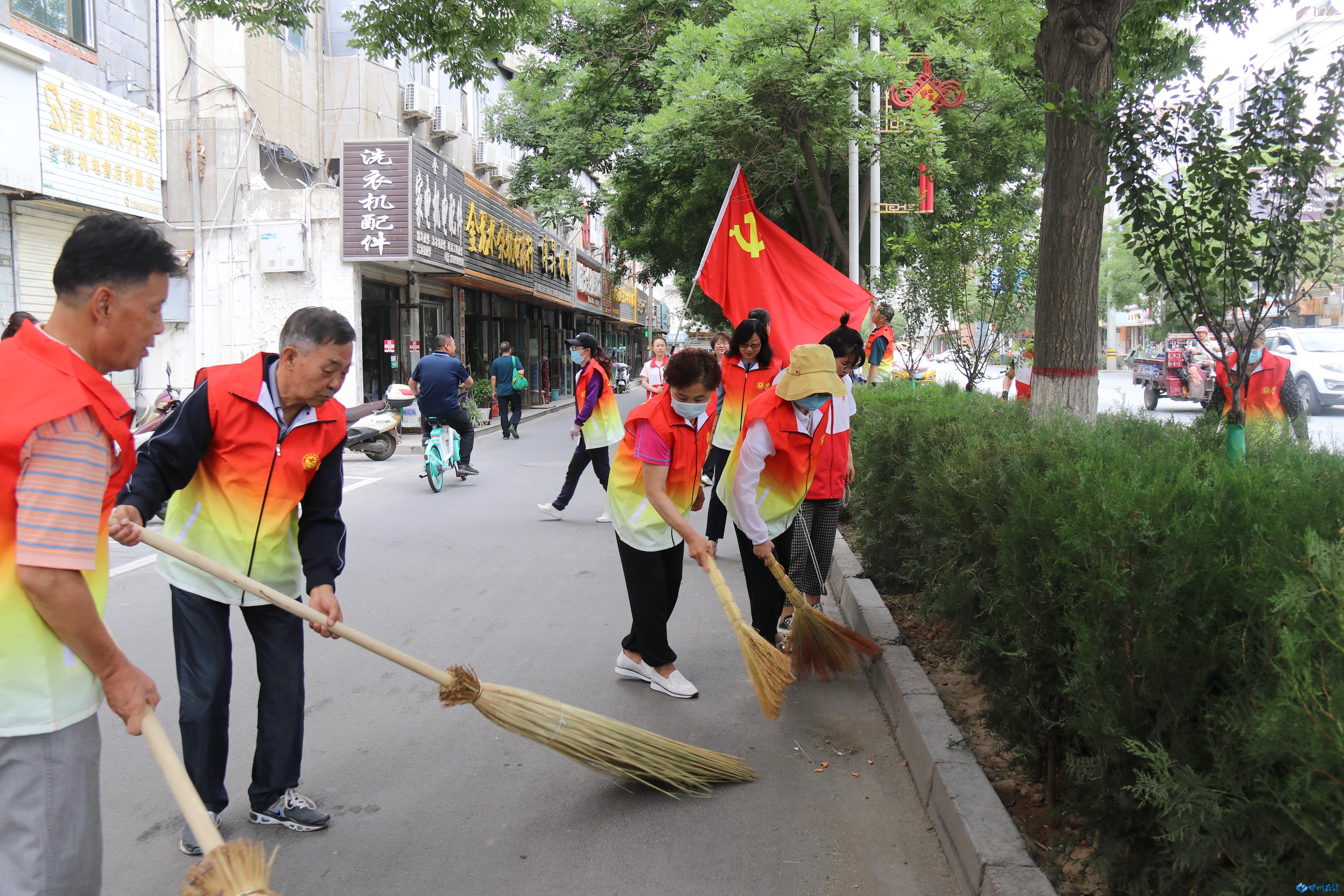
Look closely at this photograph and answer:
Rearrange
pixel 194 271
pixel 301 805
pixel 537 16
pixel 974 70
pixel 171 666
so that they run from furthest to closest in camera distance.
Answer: pixel 194 271 → pixel 974 70 → pixel 537 16 → pixel 171 666 → pixel 301 805

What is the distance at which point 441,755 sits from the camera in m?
3.83

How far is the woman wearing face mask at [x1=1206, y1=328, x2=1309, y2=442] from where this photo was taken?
379 cm

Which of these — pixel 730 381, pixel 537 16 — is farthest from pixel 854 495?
pixel 537 16

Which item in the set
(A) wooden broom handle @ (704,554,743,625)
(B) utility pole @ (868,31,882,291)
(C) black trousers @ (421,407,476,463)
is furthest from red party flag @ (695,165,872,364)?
(B) utility pole @ (868,31,882,291)

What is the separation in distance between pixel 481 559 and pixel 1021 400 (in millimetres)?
4129

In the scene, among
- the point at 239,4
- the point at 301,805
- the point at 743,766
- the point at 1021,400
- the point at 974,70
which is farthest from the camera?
the point at 974,70

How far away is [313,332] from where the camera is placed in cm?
291

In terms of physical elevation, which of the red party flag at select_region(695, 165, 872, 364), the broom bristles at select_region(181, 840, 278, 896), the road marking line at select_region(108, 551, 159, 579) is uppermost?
the red party flag at select_region(695, 165, 872, 364)

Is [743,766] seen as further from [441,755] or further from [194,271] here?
[194,271]

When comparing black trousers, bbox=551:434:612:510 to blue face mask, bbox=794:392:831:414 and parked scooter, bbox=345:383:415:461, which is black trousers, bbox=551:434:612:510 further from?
blue face mask, bbox=794:392:831:414

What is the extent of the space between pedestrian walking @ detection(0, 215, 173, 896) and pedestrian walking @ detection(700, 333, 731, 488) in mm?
2797

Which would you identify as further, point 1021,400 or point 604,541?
point 604,541

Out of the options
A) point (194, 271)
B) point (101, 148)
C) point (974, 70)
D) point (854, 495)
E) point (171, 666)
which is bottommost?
point (171, 666)

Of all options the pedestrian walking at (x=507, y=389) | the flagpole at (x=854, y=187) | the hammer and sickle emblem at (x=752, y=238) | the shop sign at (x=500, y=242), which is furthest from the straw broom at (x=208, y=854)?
the shop sign at (x=500, y=242)
